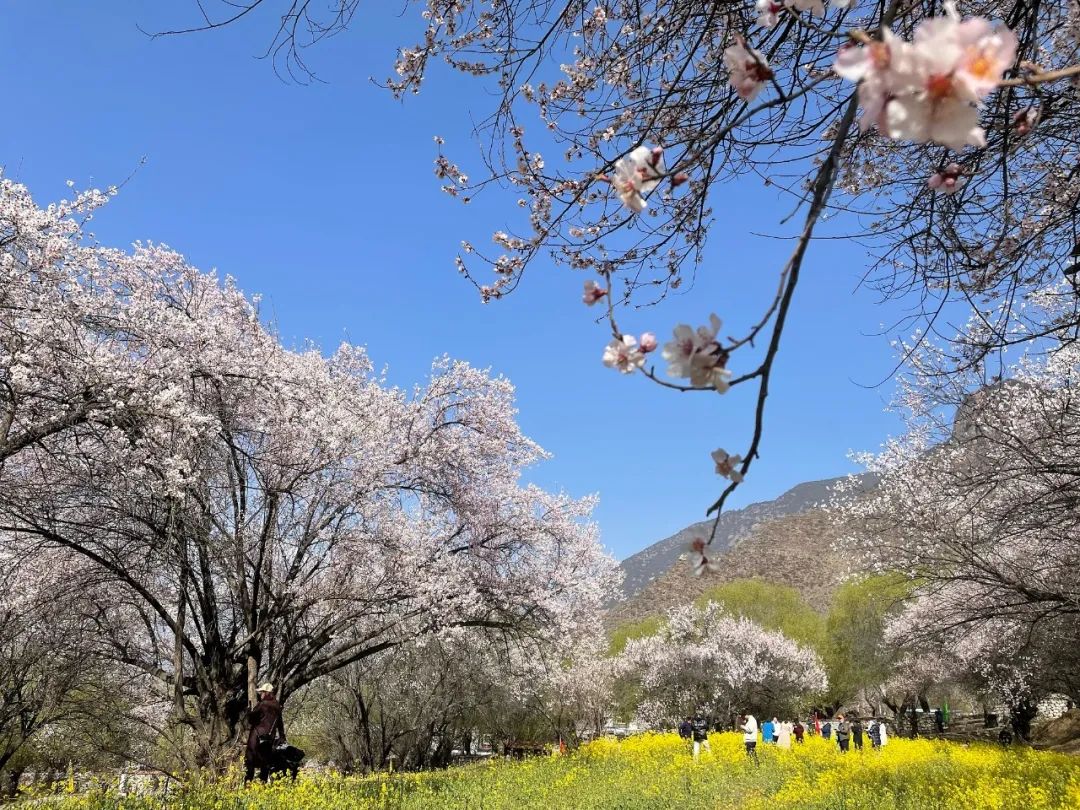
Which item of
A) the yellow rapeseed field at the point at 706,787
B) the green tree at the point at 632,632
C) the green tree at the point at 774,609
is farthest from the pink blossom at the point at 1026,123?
the green tree at the point at 632,632

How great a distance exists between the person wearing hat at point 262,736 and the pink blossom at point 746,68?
8093mm

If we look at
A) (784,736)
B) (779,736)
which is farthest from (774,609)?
(784,736)

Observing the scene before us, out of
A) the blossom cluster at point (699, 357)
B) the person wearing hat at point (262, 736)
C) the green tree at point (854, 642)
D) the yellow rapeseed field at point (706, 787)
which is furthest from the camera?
the green tree at point (854, 642)

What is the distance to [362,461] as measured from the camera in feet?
33.7

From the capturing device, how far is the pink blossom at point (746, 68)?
128 centimetres

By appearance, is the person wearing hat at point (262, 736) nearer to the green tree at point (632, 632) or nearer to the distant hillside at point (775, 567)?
the green tree at point (632, 632)

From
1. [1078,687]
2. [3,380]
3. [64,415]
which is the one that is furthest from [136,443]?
[1078,687]

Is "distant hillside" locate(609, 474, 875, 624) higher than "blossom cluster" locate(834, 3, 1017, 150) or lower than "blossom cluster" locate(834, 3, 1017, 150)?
higher

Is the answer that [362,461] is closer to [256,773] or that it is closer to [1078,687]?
[256,773]

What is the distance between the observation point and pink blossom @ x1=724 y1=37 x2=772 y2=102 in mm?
1280

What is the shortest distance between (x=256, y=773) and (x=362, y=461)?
4.26 meters

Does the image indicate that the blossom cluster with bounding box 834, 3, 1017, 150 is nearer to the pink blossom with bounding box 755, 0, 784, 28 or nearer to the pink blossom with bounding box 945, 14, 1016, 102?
the pink blossom with bounding box 945, 14, 1016, 102

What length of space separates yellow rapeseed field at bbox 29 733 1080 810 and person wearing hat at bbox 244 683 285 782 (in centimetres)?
47

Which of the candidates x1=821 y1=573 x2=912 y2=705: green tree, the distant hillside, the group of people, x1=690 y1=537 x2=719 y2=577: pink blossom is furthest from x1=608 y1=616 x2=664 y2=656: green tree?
x1=690 y1=537 x2=719 y2=577: pink blossom
